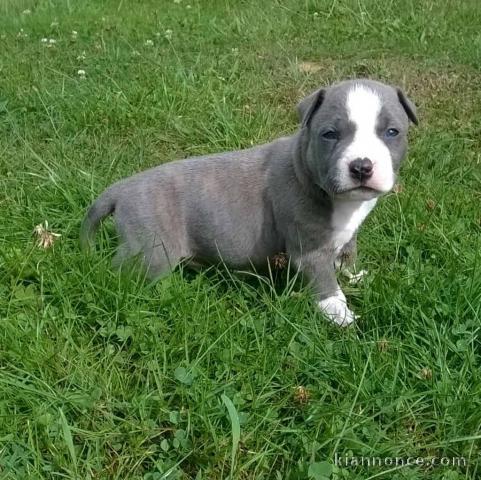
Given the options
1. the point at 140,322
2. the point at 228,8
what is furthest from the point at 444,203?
the point at 228,8

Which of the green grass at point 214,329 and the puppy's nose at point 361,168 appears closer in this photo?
the green grass at point 214,329

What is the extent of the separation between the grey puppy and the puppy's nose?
0.22 meters

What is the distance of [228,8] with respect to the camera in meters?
7.27

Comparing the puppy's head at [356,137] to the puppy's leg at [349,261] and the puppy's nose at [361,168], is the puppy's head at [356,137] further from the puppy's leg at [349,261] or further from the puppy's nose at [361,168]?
the puppy's leg at [349,261]

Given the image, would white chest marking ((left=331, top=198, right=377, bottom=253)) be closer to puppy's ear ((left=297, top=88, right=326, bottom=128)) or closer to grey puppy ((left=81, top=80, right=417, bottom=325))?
grey puppy ((left=81, top=80, right=417, bottom=325))

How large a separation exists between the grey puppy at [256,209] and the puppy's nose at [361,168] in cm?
22

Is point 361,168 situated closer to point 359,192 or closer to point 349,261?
point 359,192

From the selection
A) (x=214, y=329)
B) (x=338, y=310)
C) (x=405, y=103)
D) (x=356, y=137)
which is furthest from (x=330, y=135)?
(x=214, y=329)

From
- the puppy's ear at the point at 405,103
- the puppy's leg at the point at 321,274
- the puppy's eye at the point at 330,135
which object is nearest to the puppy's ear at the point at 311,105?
the puppy's eye at the point at 330,135

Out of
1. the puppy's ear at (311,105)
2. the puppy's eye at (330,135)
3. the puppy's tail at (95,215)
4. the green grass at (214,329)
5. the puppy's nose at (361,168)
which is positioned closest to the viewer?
the green grass at (214,329)

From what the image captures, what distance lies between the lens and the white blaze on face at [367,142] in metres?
2.80

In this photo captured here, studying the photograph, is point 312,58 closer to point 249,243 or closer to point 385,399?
point 249,243

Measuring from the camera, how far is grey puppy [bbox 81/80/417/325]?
123 inches

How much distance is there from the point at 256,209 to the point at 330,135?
25.2 inches
